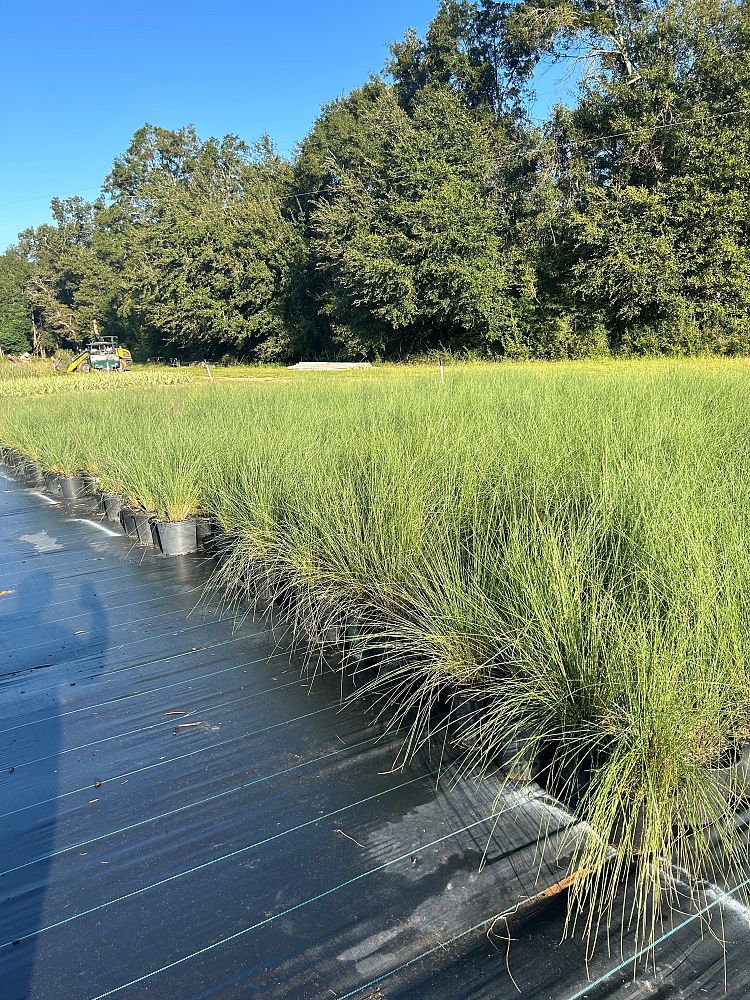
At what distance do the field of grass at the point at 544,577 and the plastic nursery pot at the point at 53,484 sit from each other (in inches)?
73.1

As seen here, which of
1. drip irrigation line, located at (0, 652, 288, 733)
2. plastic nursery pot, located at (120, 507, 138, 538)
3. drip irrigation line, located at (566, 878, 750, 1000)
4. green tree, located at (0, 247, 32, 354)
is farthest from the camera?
green tree, located at (0, 247, 32, 354)

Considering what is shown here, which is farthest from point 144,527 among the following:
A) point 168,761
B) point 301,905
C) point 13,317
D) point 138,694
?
point 13,317

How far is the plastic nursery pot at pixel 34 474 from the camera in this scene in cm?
710

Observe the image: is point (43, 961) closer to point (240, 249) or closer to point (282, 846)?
point (282, 846)

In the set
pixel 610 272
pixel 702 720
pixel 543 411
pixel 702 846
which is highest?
pixel 610 272

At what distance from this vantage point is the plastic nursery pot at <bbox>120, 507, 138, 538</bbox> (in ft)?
15.8

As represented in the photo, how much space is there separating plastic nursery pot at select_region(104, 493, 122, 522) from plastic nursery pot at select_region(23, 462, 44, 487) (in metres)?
2.14

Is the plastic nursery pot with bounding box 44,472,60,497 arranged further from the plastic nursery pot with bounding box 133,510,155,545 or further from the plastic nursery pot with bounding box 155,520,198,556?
the plastic nursery pot with bounding box 155,520,198,556

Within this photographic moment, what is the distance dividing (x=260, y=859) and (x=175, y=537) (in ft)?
9.70

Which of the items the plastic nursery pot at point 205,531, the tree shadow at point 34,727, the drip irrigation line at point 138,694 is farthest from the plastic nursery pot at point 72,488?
the drip irrigation line at point 138,694

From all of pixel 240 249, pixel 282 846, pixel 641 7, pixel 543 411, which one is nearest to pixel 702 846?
pixel 282 846

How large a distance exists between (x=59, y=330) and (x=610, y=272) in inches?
1731

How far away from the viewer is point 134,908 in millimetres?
1523

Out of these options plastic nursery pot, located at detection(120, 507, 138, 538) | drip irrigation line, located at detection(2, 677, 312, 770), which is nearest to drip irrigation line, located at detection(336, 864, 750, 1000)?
drip irrigation line, located at detection(2, 677, 312, 770)
